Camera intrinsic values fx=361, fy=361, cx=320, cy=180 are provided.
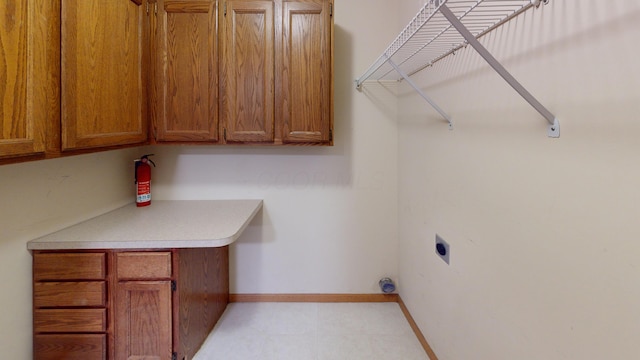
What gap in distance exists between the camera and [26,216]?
62.0 inches

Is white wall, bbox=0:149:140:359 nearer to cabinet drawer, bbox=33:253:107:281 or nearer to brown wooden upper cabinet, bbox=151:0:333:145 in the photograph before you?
cabinet drawer, bbox=33:253:107:281

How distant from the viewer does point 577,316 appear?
2.86 ft

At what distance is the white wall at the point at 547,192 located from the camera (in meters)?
0.75

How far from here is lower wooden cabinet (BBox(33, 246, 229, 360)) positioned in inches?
63.3

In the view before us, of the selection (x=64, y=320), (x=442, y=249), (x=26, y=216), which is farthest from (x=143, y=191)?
(x=442, y=249)

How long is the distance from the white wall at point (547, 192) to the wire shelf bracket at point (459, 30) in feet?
0.14

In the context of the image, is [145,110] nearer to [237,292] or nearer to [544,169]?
[237,292]

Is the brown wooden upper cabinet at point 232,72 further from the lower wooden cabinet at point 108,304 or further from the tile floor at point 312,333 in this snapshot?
the tile floor at point 312,333

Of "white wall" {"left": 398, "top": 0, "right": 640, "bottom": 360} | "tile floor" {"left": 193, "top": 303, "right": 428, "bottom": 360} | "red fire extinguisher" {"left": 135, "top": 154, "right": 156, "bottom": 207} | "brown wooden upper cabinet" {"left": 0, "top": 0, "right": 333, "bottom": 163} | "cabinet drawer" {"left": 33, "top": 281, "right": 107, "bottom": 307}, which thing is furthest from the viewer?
"red fire extinguisher" {"left": 135, "top": 154, "right": 156, "bottom": 207}

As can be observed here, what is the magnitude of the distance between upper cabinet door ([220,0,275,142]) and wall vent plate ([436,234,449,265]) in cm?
116

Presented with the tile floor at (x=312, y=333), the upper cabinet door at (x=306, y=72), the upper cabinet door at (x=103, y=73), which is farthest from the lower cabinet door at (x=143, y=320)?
the upper cabinet door at (x=306, y=72)

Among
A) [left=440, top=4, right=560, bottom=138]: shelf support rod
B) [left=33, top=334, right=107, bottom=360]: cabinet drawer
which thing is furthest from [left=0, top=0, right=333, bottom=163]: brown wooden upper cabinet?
[left=440, top=4, right=560, bottom=138]: shelf support rod

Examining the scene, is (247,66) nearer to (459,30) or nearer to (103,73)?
(103,73)

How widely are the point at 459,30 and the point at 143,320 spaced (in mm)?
1717
